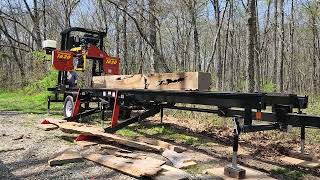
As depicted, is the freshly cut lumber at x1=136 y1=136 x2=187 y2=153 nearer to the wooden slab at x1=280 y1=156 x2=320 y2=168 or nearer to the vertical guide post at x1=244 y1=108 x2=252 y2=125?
the wooden slab at x1=280 y1=156 x2=320 y2=168

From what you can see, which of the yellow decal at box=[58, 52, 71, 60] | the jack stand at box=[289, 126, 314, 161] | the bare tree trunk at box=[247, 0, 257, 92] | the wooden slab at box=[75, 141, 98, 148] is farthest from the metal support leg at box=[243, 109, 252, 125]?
the yellow decal at box=[58, 52, 71, 60]

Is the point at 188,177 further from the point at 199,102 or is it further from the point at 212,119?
the point at 212,119

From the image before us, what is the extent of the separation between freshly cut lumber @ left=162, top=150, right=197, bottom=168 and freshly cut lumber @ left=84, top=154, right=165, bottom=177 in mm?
431

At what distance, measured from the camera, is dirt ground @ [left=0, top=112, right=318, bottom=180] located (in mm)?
5824

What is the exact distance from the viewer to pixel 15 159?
22.4 ft

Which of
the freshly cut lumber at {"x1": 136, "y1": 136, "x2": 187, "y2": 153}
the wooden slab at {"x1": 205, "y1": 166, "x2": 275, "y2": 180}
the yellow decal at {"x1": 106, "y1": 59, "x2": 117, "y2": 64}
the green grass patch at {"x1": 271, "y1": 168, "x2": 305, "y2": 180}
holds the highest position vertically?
the yellow decal at {"x1": 106, "y1": 59, "x2": 117, "y2": 64}

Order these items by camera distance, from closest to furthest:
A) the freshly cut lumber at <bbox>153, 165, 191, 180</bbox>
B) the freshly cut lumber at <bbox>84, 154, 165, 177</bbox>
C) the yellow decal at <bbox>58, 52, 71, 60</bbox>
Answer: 1. the freshly cut lumber at <bbox>153, 165, 191, 180</bbox>
2. the freshly cut lumber at <bbox>84, 154, 165, 177</bbox>
3. the yellow decal at <bbox>58, 52, 71, 60</bbox>

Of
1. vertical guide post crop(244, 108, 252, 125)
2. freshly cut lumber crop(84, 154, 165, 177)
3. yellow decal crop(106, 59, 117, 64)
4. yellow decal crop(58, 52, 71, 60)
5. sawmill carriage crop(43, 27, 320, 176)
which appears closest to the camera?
sawmill carriage crop(43, 27, 320, 176)

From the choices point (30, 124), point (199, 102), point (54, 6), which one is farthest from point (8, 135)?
point (54, 6)

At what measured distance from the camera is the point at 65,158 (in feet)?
21.2

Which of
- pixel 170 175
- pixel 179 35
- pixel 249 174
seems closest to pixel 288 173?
pixel 249 174

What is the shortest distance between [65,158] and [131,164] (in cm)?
133

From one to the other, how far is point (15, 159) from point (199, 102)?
3.66 meters

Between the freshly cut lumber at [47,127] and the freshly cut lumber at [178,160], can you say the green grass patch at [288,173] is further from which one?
the freshly cut lumber at [47,127]
